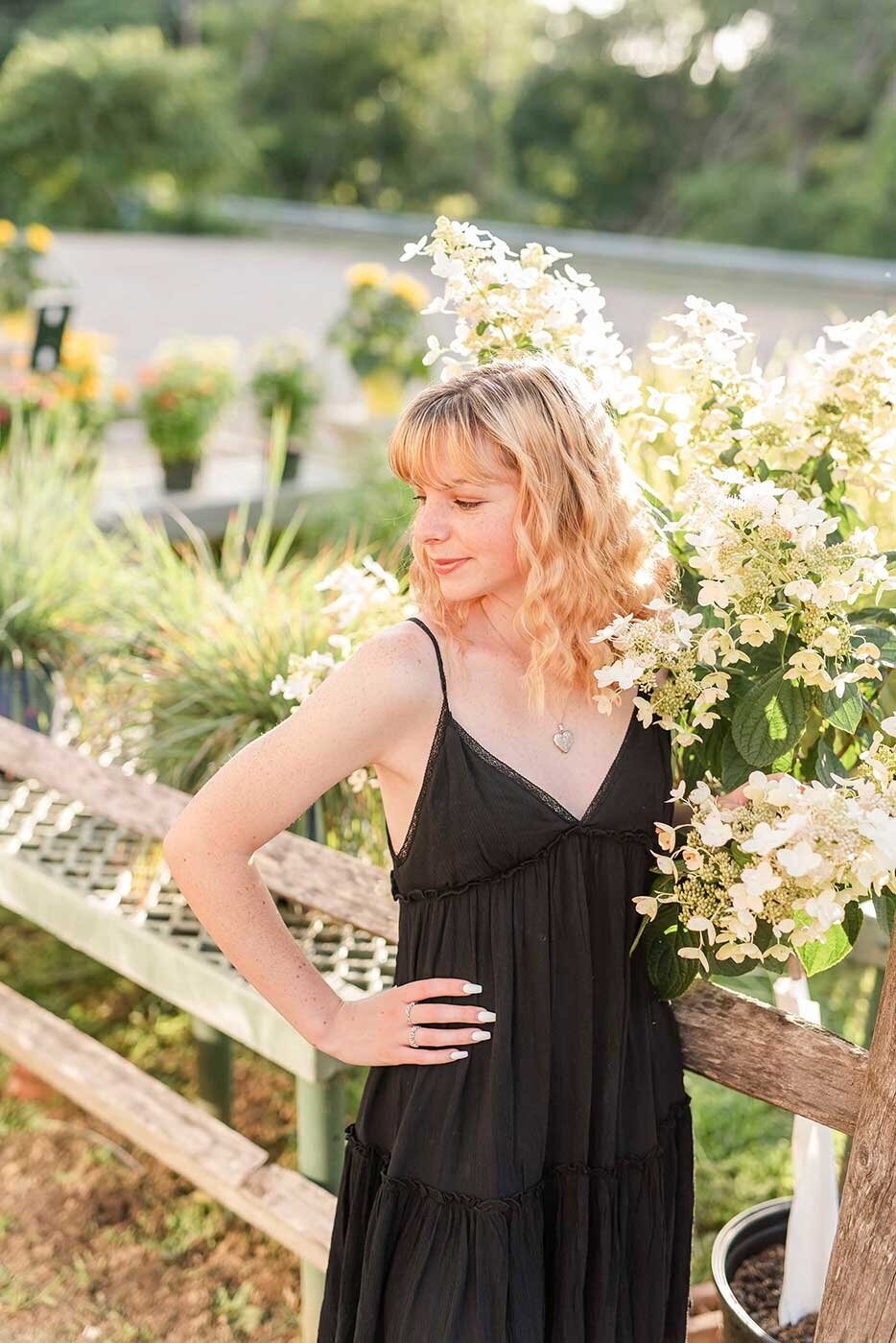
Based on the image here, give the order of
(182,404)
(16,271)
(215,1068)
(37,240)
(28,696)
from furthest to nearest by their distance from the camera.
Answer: (16,271), (37,240), (182,404), (28,696), (215,1068)

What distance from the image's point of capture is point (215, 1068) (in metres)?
3.15

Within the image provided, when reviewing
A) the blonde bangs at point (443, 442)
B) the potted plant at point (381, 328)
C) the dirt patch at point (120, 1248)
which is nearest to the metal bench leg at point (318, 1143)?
the dirt patch at point (120, 1248)

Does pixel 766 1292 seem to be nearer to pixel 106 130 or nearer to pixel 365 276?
pixel 365 276

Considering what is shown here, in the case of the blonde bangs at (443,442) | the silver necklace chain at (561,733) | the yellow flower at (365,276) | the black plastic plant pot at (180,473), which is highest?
the blonde bangs at (443,442)

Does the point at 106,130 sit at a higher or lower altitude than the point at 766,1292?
lower

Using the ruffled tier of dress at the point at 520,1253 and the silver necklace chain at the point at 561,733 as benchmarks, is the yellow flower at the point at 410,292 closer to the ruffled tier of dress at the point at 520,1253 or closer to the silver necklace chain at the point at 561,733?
the silver necklace chain at the point at 561,733

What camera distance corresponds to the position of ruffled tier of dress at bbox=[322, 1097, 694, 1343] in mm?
1603

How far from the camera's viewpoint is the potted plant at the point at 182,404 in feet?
21.0

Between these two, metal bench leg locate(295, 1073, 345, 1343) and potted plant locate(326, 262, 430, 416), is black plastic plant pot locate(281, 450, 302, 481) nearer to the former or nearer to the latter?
potted plant locate(326, 262, 430, 416)

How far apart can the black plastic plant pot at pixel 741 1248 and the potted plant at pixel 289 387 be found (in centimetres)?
522

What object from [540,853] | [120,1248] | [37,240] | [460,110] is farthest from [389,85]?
[540,853]

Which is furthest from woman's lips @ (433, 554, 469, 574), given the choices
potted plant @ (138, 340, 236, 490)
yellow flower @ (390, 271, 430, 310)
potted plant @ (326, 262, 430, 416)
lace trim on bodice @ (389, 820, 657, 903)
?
yellow flower @ (390, 271, 430, 310)

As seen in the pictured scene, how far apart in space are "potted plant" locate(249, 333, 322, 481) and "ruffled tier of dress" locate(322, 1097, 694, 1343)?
216 inches

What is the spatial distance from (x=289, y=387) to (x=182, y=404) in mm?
778
